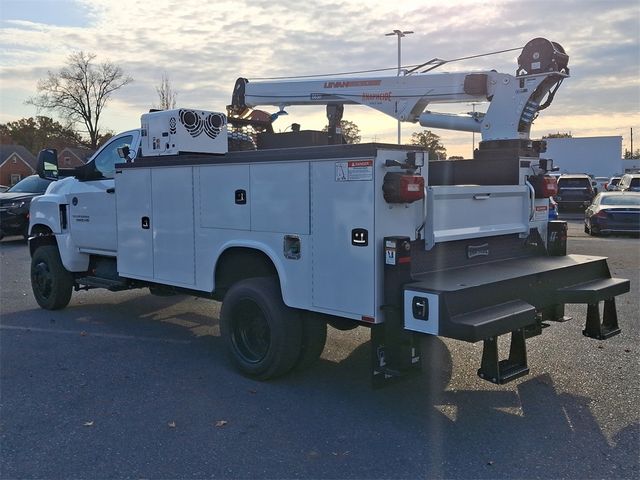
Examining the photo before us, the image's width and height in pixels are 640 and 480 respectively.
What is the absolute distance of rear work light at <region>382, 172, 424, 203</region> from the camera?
4.13 metres

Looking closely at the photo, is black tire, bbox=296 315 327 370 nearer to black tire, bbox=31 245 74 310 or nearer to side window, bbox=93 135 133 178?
side window, bbox=93 135 133 178

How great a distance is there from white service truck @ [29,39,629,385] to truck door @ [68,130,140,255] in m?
0.02

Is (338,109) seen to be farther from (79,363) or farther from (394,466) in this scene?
(394,466)

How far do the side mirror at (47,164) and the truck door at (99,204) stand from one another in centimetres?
32

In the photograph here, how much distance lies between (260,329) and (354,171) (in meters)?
1.76

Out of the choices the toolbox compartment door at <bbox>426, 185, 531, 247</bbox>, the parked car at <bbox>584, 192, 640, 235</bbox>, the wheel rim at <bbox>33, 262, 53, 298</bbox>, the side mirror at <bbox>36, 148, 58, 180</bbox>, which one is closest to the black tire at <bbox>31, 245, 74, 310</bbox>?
the wheel rim at <bbox>33, 262, 53, 298</bbox>

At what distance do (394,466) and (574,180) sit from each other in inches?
997

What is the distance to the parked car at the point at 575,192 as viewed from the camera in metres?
26.0

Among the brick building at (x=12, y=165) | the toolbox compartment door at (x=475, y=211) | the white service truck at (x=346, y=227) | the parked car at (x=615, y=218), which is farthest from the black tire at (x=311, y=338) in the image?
the brick building at (x=12, y=165)

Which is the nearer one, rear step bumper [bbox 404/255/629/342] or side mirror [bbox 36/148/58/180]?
rear step bumper [bbox 404/255/629/342]

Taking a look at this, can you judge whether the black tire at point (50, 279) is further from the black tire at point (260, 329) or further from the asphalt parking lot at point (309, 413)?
the black tire at point (260, 329)

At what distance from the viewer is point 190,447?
3957mm

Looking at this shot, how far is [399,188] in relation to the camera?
4.13m

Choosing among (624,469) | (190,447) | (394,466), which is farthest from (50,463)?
(624,469)
